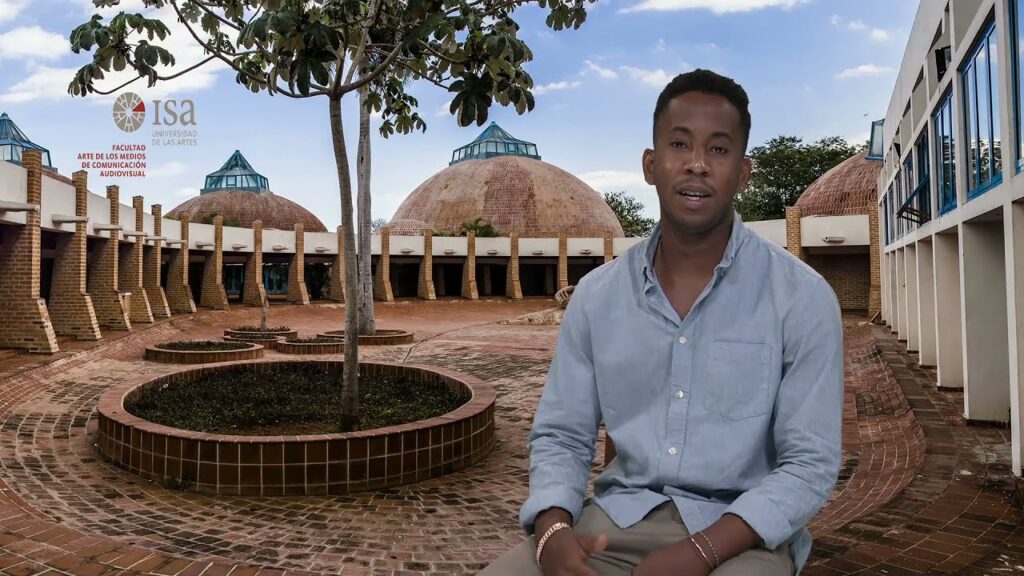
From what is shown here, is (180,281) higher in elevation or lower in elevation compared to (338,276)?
lower

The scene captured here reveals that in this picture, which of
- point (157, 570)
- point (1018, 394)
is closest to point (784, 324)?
point (157, 570)

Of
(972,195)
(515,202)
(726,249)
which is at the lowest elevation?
(726,249)

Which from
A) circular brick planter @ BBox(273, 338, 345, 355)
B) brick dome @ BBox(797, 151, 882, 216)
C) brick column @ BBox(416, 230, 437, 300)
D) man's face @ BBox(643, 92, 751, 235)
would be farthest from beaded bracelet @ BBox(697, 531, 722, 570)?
brick column @ BBox(416, 230, 437, 300)

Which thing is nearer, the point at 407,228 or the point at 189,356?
the point at 189,356

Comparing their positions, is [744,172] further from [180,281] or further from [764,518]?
[180,281]

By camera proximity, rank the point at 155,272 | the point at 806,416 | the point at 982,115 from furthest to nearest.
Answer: the point at 155,272
the point at 982,115
the point at 806,416

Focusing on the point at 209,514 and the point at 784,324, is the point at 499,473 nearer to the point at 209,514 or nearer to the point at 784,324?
the point at 209,514

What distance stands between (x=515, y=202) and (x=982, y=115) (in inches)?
1697

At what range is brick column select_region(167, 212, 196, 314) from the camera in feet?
83.6

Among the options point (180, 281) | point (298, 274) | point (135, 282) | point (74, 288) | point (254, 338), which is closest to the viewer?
point (74, 288)

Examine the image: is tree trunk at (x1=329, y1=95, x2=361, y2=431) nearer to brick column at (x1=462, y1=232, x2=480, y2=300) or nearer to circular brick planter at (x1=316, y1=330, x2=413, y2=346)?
circular brick planter at (x1=316, y1=330, x2=413, y2=346)

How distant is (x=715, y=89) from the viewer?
1.61 metres

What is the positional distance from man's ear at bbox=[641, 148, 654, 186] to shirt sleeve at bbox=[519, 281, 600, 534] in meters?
0.34

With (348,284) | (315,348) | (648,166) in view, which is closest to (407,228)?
(315,348)
